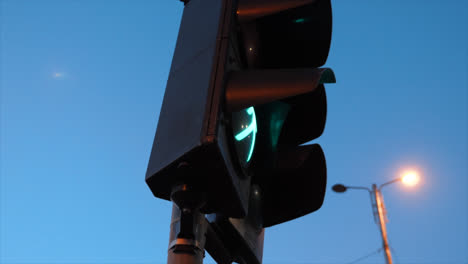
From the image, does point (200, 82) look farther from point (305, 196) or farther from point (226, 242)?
point (305, 196)

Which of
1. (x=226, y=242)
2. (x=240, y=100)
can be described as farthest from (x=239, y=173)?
(x=226, y=242)

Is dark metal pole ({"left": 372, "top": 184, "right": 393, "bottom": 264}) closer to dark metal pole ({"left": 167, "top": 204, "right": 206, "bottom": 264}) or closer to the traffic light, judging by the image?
the traffic light

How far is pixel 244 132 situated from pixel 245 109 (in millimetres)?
91

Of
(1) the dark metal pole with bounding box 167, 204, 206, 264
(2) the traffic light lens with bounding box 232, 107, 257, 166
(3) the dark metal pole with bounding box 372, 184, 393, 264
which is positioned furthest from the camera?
(3) the dark metal pole with bounding box 372, 184, 393, 264

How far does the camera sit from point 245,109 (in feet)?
5.49

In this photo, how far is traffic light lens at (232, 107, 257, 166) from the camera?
5.02 ft

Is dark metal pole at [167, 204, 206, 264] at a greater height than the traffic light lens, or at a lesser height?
lesser

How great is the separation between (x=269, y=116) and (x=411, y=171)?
9.96 metres

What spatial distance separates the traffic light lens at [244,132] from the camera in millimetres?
1530

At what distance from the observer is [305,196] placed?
215 cm

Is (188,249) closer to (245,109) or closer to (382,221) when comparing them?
(245,109)

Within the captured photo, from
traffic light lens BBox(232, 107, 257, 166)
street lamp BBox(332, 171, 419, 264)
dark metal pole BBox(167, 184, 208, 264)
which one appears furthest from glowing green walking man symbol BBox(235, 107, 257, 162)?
street lamp BBox(332, 171, 419, 264)

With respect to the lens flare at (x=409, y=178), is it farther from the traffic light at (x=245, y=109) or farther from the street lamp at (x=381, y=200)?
the traffic light at (x=245, y=109)

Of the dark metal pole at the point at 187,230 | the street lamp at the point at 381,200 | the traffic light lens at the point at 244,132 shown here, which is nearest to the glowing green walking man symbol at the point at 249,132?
the traffic light lens at the point at 244,132
